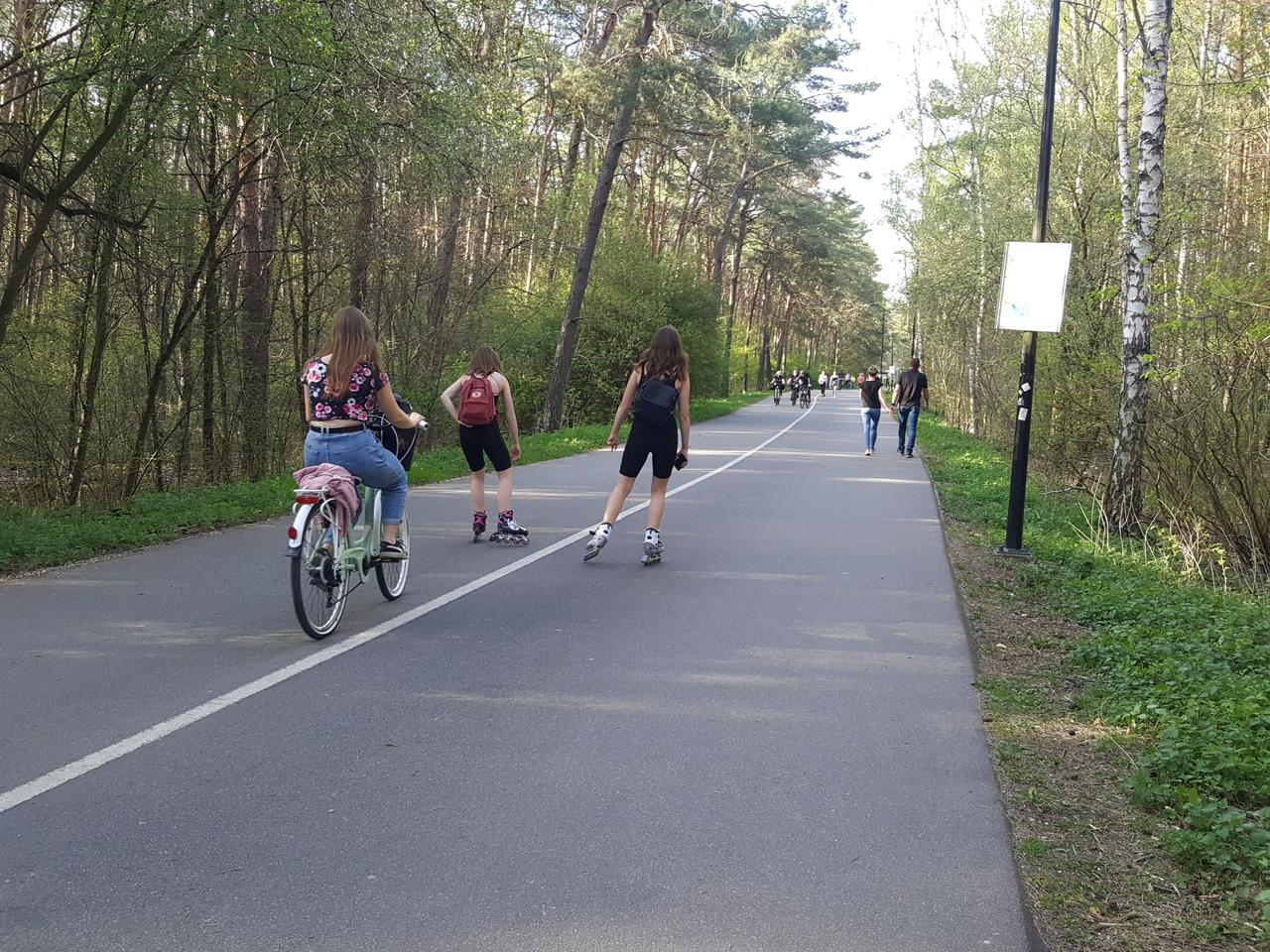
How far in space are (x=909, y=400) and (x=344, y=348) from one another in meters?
19.6

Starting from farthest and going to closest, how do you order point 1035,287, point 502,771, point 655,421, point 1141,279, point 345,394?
point 1141,279 → point 1035,287 → point 655,421 → point 345,394 → point 502,771

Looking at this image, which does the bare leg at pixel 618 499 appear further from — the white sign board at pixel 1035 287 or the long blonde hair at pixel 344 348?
A: the white sign board at pixel 1035 287

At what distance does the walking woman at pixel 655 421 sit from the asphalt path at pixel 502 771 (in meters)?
1.00

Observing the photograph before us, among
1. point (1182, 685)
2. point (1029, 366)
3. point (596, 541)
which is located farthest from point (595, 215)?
point (1182, 685)

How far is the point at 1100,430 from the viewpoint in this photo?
17625mm

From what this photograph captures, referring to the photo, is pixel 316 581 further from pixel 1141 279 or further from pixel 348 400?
pixel 1141 279

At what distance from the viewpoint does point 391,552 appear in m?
7.59

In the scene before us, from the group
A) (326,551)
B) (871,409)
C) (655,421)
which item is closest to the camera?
(326,551)

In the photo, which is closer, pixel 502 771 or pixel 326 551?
pixel 502 771

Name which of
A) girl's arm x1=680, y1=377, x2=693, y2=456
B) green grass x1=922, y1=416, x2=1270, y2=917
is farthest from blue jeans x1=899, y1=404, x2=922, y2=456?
girl's arm x1=680, y1=377, x2=693, y2=456

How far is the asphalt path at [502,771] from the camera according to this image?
3.43 meters

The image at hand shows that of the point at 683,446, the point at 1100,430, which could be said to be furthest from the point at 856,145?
the point at 683,446

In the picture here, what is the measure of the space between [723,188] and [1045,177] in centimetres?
4078

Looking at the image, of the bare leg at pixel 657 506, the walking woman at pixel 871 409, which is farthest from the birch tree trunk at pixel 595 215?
the bare leg at pixel 657 506
